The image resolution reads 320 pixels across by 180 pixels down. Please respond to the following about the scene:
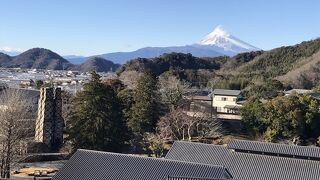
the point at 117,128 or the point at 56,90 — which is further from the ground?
the point at 56,90

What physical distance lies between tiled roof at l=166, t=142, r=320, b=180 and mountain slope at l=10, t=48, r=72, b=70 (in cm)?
14447

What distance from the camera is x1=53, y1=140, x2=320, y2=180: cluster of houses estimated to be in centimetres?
1788

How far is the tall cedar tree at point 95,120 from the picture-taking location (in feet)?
92.2

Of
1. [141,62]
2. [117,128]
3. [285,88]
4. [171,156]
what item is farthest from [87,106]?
[141,62]

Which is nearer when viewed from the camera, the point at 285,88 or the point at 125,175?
the point at 125,175

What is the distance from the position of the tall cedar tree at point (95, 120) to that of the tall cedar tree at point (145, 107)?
445 centimetres

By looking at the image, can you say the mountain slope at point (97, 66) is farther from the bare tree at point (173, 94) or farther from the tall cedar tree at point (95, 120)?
the tall cedar tree at point (95, 120)

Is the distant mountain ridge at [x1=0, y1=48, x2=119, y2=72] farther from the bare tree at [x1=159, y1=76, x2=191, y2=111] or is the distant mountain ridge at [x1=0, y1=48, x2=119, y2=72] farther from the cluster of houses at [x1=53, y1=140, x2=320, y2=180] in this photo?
the cluster of houses at [x1=53, y1=140, x2=320, y2=180]

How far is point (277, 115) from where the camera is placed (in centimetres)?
3206

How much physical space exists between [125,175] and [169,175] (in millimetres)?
1972

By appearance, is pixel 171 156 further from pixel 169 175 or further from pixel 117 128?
pixel 117 128

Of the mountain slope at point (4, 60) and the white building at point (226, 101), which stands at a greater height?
the mountain slope at point (4, 60)

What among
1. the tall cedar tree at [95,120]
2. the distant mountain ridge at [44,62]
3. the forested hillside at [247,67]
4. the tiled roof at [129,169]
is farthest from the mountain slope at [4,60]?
the tiled roof at [129,169]

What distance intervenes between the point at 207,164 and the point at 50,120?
16898mm
